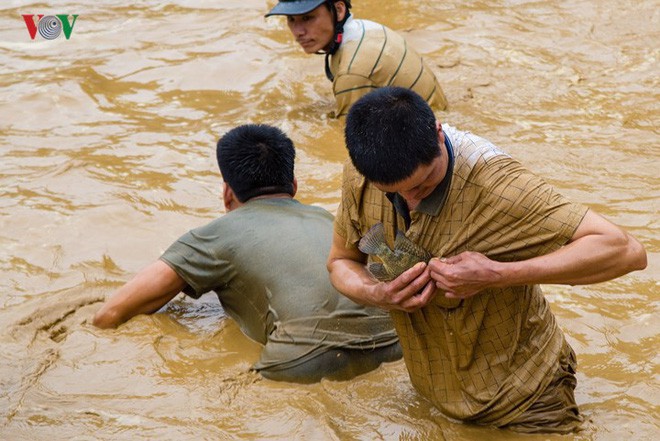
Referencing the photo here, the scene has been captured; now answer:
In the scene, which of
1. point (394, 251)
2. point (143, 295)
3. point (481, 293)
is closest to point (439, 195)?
point (394, 251)

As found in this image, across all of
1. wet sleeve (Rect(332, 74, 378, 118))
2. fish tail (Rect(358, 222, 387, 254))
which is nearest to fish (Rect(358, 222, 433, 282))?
fish tail (Rect(358, 222, 387, 254))

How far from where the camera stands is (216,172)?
6613mm

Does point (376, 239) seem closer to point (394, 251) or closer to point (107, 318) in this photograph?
point (394, 251)

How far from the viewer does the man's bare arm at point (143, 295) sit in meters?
4.35

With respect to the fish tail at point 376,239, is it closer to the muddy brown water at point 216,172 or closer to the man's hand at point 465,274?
the man's hand at point 465,274

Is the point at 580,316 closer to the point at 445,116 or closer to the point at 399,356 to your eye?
the point at 399,356

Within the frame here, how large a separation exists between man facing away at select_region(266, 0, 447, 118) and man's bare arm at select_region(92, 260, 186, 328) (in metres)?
2.64

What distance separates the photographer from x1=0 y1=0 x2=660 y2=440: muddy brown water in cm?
381

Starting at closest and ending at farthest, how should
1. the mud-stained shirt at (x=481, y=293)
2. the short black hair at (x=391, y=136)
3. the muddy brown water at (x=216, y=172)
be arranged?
the short black hair at (x=391, y=136)
the mud-stained shirt at (x=481, y=293)
the muddy brown water at (x=216, y=172)

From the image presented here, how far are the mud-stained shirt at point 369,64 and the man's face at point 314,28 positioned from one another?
122mm

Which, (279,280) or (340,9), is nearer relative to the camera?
(279,280)

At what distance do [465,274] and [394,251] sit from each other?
0.33 meters

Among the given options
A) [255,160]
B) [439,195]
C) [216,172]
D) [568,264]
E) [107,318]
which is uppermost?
[439,195]

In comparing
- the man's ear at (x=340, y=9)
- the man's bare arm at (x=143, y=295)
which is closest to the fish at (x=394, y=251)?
the man's bare arm at (x=143, y=295)
